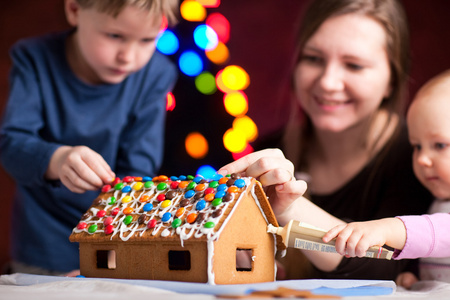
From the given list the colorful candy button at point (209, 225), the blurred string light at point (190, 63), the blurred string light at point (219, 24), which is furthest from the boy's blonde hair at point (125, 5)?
the blurred string light at point (219, 24)

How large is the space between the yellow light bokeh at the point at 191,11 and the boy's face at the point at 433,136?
1.30m

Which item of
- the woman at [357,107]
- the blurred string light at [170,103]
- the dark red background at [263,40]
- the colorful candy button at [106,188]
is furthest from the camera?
the dark red background at [263,40]

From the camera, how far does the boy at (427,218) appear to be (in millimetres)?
1004

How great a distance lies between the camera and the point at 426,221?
1.12 meters

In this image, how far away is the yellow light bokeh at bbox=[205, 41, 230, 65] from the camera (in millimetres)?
2490

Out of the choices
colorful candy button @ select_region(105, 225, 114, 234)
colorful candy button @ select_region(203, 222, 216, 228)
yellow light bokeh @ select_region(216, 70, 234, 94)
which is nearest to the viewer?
colorful candy button @ select_region(203, 222, 216, 228)

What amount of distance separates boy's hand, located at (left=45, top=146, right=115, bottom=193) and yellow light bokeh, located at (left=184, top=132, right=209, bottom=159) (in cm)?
115

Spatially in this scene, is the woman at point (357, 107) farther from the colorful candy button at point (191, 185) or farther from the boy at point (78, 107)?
the colorful candy button at point (191, 185)

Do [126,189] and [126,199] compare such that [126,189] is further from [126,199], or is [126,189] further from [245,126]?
[245,126]

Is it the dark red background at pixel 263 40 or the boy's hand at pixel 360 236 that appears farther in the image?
the dark red background at pixel 263 40

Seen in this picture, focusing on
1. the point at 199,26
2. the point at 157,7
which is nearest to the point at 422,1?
the point at 199,26

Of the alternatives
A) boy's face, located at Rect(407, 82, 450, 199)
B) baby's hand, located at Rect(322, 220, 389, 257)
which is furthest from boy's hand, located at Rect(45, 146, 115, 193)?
boy's face, located at Rect(407, 82, 450, 199)

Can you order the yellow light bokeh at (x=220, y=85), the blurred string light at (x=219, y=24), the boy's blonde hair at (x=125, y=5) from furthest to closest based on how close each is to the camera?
the blurred string light at (x=219, y=24) → the yellow light bokeh at (x=220, y=85) → the boy's blonde hair at (x=125, y=5)

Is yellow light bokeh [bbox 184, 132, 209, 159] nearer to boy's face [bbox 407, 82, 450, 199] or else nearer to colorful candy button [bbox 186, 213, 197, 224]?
boy's face [bbox 407, 82, 450, 199]
